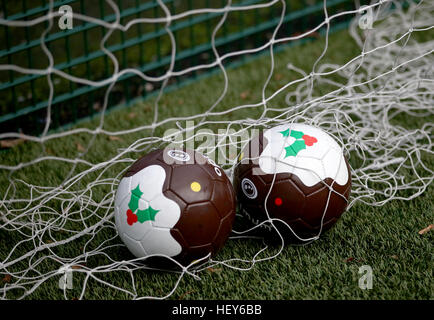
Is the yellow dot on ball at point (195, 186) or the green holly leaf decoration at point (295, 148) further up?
the green holly leaf decoration at point (295, 148)

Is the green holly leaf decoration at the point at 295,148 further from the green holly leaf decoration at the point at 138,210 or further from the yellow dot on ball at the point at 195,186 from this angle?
the green holly leaf decoration at the point at 138,210

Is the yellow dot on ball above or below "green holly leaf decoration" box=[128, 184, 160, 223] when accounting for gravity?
above

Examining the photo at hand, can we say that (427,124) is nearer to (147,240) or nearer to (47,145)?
(147,240)

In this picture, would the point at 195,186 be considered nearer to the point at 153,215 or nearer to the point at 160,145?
the point at 153,215

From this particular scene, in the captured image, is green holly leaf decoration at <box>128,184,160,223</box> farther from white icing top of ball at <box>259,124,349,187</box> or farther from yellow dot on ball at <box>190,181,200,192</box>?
white icing top of ball at <box>259,124,349,187</box>

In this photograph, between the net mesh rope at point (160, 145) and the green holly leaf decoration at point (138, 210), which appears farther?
the net mesh rope at point (160, 145)

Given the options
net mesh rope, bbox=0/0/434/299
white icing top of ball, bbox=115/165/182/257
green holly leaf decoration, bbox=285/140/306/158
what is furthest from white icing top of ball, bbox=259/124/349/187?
white icing top of ball, bbox=115/165/182/257

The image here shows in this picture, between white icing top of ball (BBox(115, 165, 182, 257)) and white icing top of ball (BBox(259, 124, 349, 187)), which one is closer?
white icing top of ball (BBox(115, 165, 182, 257))

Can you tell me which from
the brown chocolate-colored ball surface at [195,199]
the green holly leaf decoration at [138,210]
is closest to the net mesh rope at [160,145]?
the brown chocolate-colored ball surface at [195,199]

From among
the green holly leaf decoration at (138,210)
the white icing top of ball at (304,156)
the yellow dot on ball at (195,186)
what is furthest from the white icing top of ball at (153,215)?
the white icing top of ball at (304,156)

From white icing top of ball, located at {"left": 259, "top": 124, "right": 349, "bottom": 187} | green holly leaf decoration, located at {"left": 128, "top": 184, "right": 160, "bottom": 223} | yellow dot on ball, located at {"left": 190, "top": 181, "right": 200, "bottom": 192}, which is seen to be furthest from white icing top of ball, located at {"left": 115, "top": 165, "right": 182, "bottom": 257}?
white icing top of ball, located at {"left": 259, "top": 124, "right": 349, "bottom": 187}

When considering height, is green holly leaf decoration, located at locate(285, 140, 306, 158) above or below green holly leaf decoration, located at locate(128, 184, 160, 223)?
above

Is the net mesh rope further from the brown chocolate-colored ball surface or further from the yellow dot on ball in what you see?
the yellow dot on ball

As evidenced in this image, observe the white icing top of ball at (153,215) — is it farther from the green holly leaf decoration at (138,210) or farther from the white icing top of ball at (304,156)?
the white icing top of ball at (304,156)
